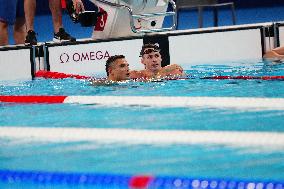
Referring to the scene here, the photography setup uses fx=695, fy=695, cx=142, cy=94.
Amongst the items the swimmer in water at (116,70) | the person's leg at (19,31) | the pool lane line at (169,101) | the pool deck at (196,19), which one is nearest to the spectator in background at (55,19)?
the person's leg at (19,31)

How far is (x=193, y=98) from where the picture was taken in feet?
13.5

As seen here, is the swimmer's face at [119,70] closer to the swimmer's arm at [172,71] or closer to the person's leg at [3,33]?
the swimmer's arm at [172,71]

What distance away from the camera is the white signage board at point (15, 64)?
575cm

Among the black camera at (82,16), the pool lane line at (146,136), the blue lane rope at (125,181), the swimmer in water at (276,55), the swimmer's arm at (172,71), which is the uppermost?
the black camera at (82,16)

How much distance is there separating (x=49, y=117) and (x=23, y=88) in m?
1.44

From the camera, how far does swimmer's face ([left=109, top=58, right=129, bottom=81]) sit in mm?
5215

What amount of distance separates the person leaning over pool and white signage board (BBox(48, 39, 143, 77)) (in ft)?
1.96

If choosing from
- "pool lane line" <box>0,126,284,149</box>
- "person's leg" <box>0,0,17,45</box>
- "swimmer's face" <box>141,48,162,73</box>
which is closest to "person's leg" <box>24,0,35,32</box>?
"person's leg" <box>0,0,17,45</box>

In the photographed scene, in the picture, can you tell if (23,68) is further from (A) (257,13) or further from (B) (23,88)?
(A) (257,13)

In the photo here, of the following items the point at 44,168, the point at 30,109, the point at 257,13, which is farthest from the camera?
the point at 257,13

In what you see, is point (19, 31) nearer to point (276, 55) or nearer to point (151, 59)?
point (151, 59)

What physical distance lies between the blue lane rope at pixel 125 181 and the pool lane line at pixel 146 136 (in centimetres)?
61

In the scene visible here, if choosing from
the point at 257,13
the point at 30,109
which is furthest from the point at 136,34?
the point at 257,13

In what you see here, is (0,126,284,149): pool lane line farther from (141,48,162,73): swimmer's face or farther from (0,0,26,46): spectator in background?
(0,0,26,46): spectator in background
